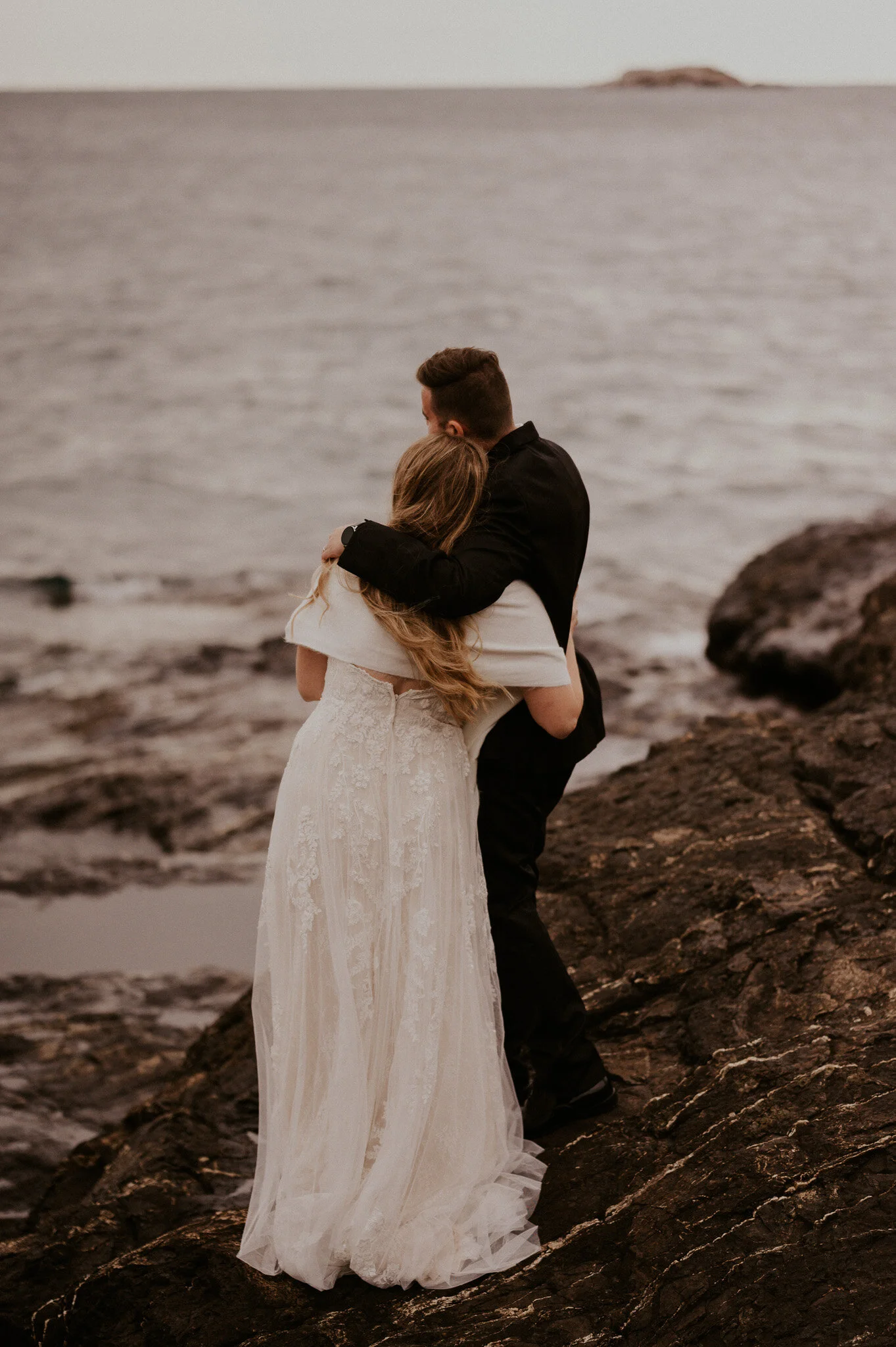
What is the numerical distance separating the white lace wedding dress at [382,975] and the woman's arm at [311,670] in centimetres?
7

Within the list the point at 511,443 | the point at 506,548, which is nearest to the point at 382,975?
the point at 506,548

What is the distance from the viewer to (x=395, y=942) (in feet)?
11.4

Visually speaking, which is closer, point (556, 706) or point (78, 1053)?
point (556, 706)

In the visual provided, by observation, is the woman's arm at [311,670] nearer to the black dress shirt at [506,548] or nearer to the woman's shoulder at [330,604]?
the woman's shoulder at [330,604]

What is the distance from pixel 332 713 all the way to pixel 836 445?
21.9 metres

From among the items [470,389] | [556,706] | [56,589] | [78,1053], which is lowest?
[78,1053]

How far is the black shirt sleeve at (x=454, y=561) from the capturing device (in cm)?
321

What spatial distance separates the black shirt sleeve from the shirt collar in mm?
166

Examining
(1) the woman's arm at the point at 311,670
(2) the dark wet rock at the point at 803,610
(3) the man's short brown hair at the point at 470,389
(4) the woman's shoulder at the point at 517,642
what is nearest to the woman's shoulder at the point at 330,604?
(1) the woman's arm at the point at 311,670

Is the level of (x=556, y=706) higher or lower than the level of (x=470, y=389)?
lower

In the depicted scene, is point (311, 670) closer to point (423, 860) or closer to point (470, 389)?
point (423, 860)

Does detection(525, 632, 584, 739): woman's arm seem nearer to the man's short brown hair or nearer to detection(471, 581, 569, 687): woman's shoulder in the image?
detection(471, 581, 569, 687): woman's shoulder

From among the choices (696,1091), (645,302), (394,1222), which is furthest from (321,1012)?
(645,302)

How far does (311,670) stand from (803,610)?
7.18 m
